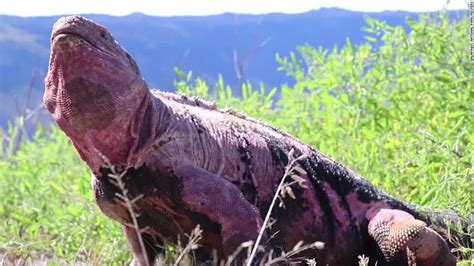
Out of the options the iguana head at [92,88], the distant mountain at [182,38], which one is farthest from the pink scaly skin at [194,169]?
the distant mountain at [182,38]

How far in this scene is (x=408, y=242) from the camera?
4.80 m

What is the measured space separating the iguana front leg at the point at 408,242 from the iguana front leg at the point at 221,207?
0.87 meters

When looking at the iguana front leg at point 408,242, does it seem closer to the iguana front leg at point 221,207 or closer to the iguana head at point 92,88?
the iguana front leg at point 221,207

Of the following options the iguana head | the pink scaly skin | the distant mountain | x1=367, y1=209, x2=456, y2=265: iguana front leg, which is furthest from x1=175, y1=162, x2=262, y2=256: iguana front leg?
the distant mountain

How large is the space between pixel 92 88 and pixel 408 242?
5.73ft

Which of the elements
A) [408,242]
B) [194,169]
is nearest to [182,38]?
[408,242]

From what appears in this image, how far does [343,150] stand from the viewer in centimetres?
701

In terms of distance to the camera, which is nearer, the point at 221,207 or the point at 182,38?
the point at 221,207

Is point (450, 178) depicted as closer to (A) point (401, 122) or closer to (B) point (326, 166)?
(B) point (326, 166)

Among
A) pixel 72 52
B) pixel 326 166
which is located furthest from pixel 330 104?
pixel 72 52

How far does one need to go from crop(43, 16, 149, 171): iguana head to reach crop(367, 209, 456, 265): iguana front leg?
4.64 feet

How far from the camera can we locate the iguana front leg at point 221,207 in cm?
424

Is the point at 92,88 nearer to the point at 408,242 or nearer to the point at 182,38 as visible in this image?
the point at 408,242

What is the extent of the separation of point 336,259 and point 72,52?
1759 millimetres
